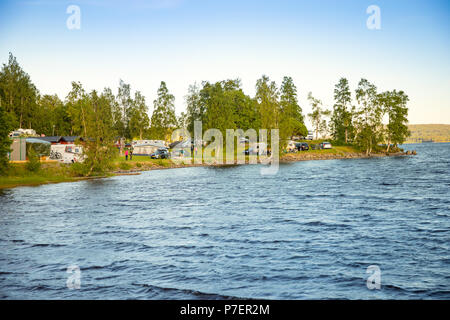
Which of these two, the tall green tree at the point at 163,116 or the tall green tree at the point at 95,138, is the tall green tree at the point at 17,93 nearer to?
the tall green tree at the point at 163,116

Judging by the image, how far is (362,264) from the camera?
679 inches

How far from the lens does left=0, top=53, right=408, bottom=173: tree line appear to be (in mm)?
100625

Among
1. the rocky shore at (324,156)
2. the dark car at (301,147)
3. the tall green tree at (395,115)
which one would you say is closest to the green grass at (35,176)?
the rocky shore at (324,156)

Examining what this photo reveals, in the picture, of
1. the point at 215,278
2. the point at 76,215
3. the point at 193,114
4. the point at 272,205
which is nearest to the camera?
the point at 215,278

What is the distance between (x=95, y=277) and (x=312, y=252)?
10050 millimetres

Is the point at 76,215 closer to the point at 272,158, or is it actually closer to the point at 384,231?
the point at 384,231

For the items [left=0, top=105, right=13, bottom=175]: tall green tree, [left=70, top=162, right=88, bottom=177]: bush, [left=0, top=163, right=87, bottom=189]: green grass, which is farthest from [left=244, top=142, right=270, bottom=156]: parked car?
[left=0, top=105, right=13, bottom=175]: tall green tree

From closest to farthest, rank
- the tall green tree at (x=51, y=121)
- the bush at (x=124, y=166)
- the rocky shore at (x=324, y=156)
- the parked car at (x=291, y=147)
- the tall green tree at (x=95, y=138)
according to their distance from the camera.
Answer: the tall green tree at (x=95, y=138) < the bush at (x=124, y=166) < the tall green tree at (x=51, y=121) < the rocky shore at (x=324, y=156) < the parked car at (x=291, y=147)

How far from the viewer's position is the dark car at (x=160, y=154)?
8762 centimetres

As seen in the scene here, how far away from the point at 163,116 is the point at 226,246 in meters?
96.8

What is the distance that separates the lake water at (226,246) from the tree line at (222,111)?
2213 inches

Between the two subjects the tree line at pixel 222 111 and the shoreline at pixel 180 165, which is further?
the tree line at pixel 222 111
